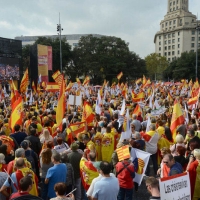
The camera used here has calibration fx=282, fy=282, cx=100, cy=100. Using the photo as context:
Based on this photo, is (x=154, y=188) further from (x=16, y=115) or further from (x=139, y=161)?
(x=16, y=115)

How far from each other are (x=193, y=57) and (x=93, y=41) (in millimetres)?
25451

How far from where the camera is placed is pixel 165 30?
123m

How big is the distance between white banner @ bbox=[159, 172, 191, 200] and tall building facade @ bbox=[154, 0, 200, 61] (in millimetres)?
115297

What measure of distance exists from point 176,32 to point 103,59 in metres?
Result: 67.7

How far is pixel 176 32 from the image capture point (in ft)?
383

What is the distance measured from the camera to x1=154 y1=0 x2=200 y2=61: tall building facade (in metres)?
114

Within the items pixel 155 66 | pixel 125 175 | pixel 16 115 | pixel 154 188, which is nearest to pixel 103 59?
pixel 155 66

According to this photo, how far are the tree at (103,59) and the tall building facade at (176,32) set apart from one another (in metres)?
56.3

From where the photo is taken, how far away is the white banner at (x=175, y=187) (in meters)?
3.49

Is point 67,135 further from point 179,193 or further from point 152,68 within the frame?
point 152,68

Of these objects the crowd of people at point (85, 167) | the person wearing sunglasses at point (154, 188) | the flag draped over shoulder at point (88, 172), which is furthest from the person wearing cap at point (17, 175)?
the person wearing sunglasses at point (154, 188)

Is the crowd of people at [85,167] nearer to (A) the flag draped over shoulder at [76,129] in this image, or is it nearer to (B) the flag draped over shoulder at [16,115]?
(A) the flag draped over shoulder at [76,129]

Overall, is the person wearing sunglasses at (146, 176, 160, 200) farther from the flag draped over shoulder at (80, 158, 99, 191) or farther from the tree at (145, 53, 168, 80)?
the tree at (145, 53, 168, 80)

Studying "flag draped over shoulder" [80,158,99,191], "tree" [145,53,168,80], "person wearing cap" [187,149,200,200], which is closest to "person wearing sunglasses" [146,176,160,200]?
"person wearing cap" [187,149,200,200]
